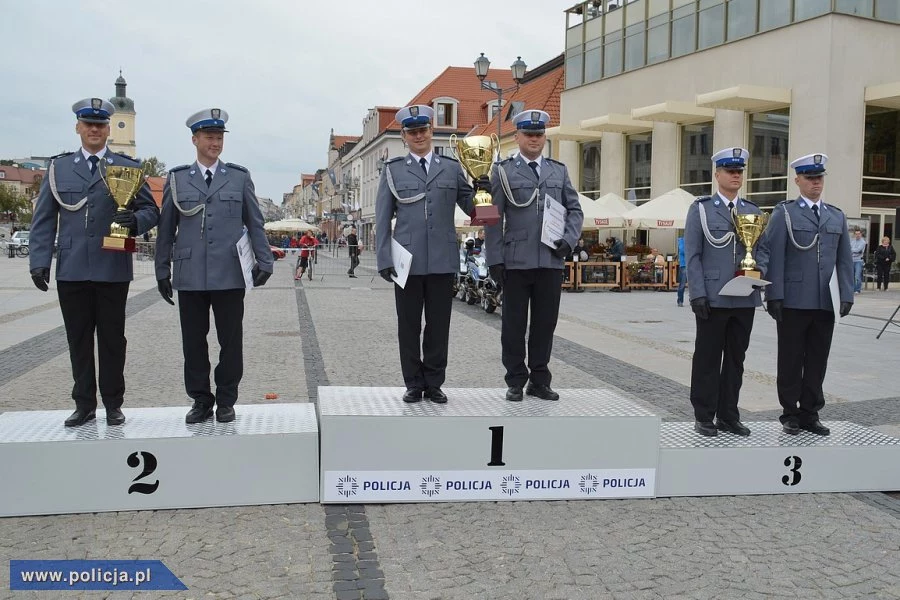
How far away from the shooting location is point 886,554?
4277mm

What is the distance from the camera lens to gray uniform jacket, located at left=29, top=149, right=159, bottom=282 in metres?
5.01

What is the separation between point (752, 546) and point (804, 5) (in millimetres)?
24291

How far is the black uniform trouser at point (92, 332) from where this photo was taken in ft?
16.8

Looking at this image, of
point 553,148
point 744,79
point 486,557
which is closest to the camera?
point 486,557

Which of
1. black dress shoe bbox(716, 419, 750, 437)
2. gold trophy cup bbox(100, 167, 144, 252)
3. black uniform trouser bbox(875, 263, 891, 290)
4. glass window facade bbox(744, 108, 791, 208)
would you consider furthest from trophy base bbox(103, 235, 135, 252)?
black uniform trouser bbox(875, 263, 891, 290)

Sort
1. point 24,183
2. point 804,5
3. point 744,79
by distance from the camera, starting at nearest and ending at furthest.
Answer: point 804,5 < point 744,79 < point 24,183

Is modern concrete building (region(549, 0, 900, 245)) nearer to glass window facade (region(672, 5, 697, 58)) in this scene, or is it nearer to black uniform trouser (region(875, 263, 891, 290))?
glass window facade (region(672, 5, 697, 58))

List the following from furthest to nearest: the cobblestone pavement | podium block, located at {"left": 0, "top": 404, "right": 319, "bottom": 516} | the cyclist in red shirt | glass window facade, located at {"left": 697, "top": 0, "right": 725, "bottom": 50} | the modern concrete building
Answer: glass window facade, located at {"left": 697, "top": 0, "right": 725, "bottom": 50}, the cyclist in red shirt, the modern concrete building, podium block, located at {"left": 0, "top": 404, "right": 319, "bottom": 516}, the cobblestone pavement

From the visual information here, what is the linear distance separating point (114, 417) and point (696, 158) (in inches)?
1080

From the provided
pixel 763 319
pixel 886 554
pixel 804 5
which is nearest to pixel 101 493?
pixel 886 554

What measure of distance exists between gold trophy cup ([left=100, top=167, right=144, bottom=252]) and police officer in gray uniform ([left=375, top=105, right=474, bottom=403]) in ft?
4.83

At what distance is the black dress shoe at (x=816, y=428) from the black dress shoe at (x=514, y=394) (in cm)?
192

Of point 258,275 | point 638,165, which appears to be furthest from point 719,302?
point 638,165

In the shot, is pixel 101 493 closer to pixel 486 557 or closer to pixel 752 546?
pixel 486 557
